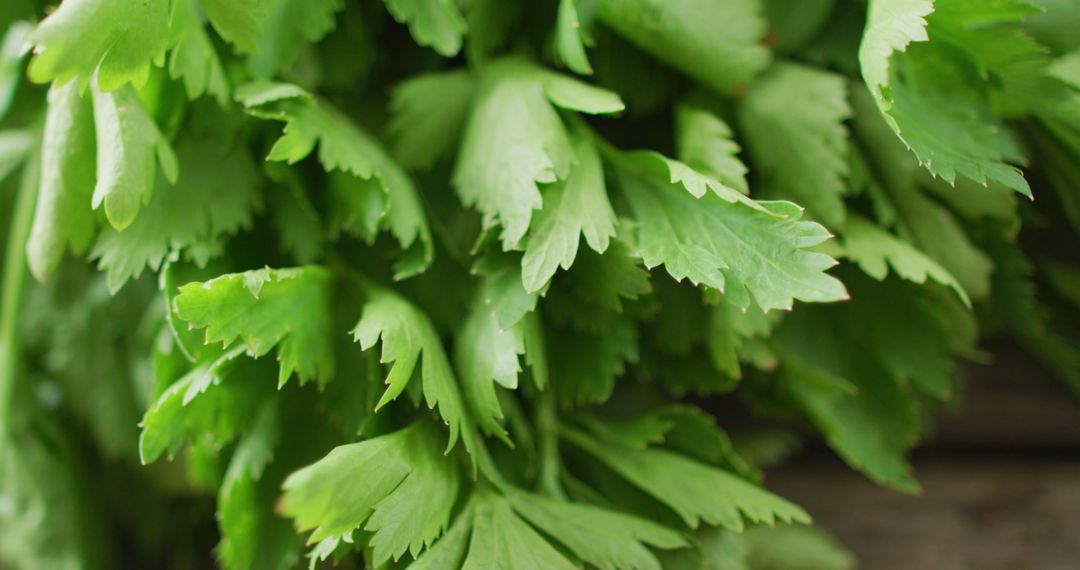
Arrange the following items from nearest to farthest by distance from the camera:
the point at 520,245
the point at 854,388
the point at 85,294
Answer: the point at 520,245, the point at 854,388, the point at 85,294

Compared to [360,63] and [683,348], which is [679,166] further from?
[360,63]

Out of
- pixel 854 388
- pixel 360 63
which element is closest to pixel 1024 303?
pixel 854 388

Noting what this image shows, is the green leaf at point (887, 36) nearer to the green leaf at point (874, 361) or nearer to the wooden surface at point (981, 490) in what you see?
the green leaf at point (874, 361)

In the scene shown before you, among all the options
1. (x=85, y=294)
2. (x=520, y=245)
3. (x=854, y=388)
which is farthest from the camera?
(x=85, y=294)

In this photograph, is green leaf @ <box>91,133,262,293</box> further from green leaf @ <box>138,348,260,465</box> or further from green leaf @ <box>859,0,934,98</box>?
green leaf @ <box>859,0,934,98</box>

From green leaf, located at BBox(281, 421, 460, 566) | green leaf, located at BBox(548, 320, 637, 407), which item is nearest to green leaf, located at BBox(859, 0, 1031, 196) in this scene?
green leaf, located at BBox(548, 320, 637, 407)

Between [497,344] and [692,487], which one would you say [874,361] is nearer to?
[692,487]

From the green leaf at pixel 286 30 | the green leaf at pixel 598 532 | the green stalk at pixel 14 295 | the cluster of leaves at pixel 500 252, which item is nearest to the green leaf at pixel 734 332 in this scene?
the cluster of leaves at pixel 500 252
